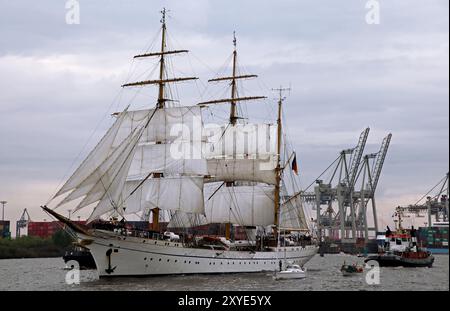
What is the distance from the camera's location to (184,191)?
78438 mm

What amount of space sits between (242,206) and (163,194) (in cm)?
1623

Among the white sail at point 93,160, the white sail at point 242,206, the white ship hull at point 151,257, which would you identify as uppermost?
the white sail at point 93,160

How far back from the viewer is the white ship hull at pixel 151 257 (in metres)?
69.0

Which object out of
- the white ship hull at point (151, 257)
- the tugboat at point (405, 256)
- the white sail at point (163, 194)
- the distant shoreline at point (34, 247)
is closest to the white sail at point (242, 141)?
the white sail at point (163, 194)

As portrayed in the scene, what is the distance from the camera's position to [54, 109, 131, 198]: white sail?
63719mm

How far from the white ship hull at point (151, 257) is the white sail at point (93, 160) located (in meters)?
7.51

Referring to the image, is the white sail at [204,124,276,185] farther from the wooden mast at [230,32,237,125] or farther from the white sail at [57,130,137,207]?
the white sail at [57,130,137,207]

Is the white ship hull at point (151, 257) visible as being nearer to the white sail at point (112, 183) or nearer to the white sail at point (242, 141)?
the white sail at point (112, 183)

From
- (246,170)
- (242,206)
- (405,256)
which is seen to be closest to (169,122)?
(246,170)

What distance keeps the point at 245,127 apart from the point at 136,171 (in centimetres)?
2070

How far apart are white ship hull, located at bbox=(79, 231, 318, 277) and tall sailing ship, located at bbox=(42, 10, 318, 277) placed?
0.10 meters
